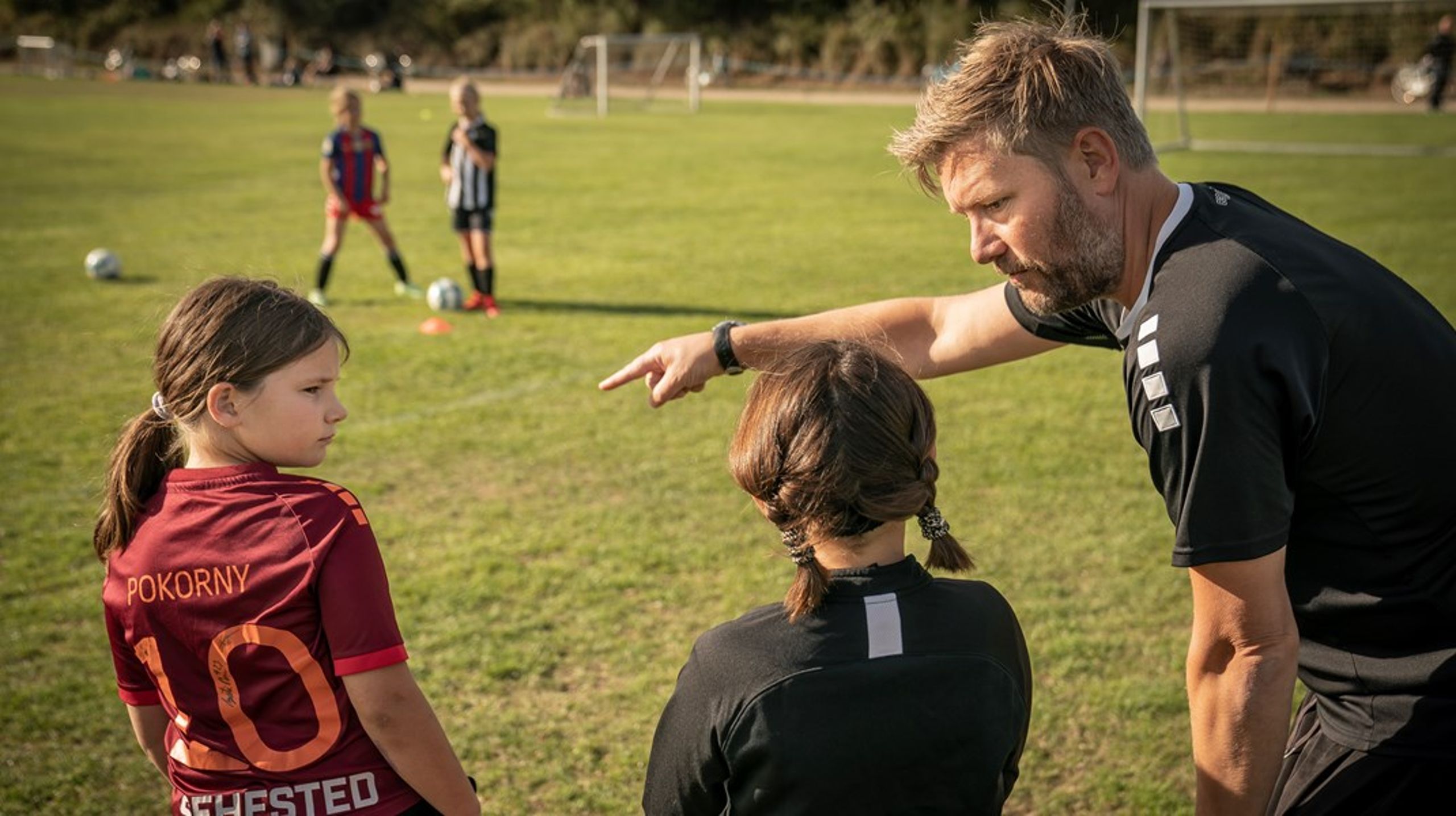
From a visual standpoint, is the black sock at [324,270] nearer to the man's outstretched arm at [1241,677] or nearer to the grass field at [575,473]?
the grass field at [575,473]

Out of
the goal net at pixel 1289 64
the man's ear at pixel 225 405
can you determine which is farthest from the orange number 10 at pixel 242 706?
the goal net at pixel 1289 64

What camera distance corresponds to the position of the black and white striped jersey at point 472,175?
38.4ft

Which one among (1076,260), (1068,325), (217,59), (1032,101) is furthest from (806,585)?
(217,59)

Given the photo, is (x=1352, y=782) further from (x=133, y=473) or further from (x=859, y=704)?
(x=133, y=473)

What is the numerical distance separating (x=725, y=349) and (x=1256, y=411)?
57.7 inches

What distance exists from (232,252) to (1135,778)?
1284 cm

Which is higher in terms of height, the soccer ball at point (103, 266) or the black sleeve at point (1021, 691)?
the black sleeve at point (1021, 691)

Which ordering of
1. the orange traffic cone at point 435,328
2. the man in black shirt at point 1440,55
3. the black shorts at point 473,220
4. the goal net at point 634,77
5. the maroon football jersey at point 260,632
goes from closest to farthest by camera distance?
the maroon football jersey at point 260,632
the orange traffic cone at point 435,328
the black shorts at point 473,220
the man in black shirt at point 1440,55
the goal net at point 634,77

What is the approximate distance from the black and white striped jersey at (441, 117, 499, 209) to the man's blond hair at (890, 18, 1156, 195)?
31.5ft

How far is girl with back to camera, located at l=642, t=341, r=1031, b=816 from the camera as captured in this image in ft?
6.31

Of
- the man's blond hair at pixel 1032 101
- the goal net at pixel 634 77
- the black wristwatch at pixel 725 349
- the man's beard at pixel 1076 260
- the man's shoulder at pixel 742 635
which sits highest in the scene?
the goal net at pixel 634 77

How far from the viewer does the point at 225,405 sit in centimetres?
233

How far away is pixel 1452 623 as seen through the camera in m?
2.22

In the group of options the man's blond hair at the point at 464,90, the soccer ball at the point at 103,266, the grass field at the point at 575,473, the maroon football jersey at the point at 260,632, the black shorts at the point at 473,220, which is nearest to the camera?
the maroon football jersey at the point at 260,632
